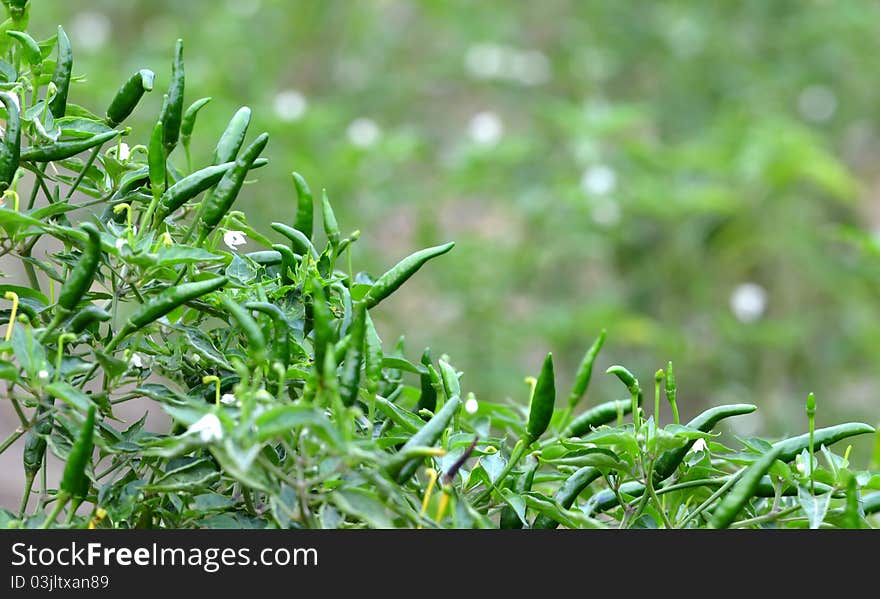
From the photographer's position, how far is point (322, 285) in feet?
2.57

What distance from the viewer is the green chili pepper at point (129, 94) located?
83cm

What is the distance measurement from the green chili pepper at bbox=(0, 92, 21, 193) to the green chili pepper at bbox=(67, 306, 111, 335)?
116 millimetres

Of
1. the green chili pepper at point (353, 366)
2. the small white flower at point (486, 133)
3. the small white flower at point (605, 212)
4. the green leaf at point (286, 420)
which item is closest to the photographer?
the green leaf at point (286, 420)

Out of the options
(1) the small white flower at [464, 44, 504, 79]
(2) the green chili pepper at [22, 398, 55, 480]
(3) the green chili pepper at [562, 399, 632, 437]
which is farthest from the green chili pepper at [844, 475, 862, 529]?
(1) the small white flower at [464, 44, 504, 79]

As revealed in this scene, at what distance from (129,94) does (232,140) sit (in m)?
0.09

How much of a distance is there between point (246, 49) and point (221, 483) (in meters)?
3.12

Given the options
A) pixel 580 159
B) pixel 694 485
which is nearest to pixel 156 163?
pixel 694 485

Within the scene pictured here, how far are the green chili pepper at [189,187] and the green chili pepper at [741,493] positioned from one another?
424 millimetres

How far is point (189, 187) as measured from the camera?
76 centimetres

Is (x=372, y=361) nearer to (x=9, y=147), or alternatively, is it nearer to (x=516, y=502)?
(x=516, y=502)

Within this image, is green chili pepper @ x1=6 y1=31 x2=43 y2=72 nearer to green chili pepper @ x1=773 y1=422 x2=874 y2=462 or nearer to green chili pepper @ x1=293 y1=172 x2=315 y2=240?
green chili pepper @ x1=293 y1=172 x2=315 y2=240

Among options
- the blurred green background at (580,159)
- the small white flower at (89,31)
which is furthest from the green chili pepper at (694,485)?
the small white flower at (89,31)

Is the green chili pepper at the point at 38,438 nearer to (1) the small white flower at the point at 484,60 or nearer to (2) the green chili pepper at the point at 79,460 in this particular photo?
(2) the green chili pepper at the point at 79,460
